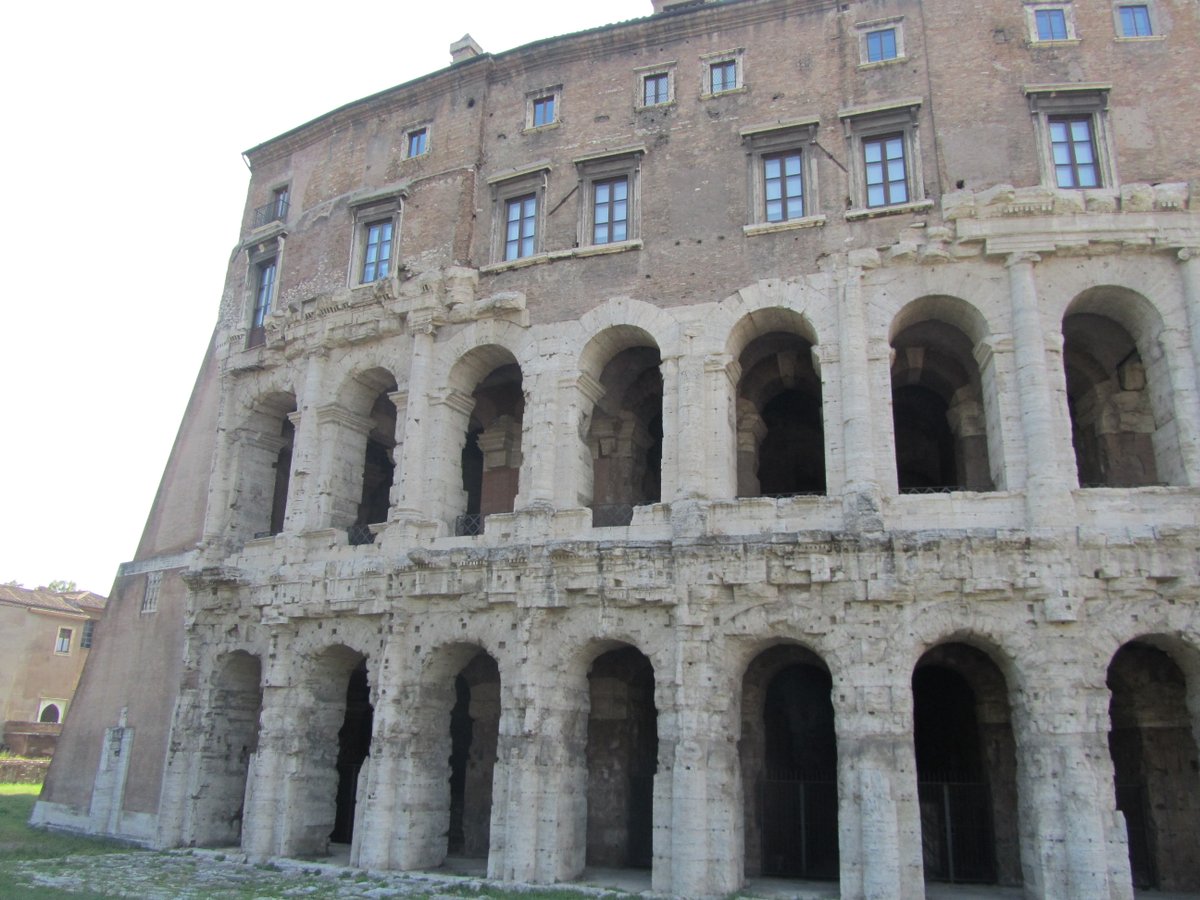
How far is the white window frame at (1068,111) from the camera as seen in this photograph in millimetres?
14875

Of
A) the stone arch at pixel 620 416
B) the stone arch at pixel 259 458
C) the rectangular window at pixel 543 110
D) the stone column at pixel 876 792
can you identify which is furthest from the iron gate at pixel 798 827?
the rectangular window at pixel 543 110

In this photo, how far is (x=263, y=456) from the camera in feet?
65.3

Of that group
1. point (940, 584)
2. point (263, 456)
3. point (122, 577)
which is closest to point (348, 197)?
point (263, 456)

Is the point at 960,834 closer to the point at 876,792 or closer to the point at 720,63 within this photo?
the point at 876,792

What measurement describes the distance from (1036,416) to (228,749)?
14967mm

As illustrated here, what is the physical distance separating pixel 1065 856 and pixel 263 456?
621 inches

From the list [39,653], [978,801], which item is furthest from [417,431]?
[39,653]

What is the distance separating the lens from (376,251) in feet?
62.7

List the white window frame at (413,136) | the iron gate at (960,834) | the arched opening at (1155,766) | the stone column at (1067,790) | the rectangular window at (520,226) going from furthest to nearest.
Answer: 1. the white window frame at (413,136)
2. the rectangular window at (520,226)
3. the iron gate at (960,834)
4. the arched opening at (1155,766)
5. the stone column at (1067,790)

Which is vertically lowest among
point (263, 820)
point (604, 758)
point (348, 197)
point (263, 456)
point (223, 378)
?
point (263, 820)

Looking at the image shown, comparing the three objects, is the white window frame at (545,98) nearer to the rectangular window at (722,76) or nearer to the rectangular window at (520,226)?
the rectangular window at (520,226)

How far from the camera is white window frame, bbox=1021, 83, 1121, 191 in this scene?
1488cm

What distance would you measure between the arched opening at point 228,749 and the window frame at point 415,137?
10.2 metres

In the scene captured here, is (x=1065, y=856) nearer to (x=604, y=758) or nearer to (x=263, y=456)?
(x=604, y=758)
